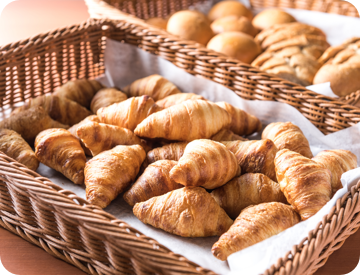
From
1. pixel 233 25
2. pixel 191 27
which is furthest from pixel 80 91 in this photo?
pixel 233 25

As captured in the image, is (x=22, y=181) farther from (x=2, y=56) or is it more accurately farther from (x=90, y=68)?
(x=90, y=68)

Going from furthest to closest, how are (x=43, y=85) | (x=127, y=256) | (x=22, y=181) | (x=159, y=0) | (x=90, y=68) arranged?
(x=159, y=0), (x=90, y=68), (x=43, y=85), (x=22, y=181), (x=127, y=256)

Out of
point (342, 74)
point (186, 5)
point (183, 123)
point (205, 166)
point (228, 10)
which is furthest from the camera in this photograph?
point (186, 5)

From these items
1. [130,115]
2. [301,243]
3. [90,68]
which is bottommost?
[90,68]

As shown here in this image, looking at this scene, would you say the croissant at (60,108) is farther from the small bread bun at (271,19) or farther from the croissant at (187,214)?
the small bread bun at (271,19)

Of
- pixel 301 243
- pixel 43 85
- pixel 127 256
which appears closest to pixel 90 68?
pixel 43 85

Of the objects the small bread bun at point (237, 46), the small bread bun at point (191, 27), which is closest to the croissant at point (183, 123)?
the small bread bun at point (237, 46)

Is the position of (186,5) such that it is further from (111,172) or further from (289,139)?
(111,172)
